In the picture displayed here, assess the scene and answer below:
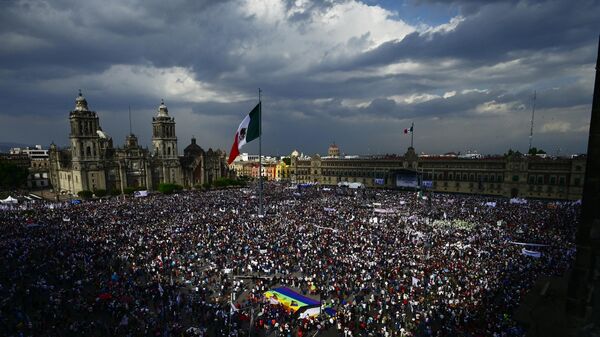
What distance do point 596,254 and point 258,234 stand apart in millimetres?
28575

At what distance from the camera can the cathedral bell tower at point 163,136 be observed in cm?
8912

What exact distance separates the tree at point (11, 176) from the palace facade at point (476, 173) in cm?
8265

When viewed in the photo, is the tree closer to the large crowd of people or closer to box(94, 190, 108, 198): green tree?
box(94, 190, 108, 198): green tree

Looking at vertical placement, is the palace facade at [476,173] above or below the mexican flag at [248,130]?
below

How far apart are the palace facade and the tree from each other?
271 ft

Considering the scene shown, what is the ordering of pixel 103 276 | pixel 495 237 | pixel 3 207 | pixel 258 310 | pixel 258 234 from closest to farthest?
1. pixel 258 310
2. pixel 103 276
3. pixel 495 237
4. pixel 258 234
5. pixel 3 207

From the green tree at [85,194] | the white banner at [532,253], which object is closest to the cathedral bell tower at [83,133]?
the green tree at [85,194]

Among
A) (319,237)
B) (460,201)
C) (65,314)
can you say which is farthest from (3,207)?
→ (460,201)

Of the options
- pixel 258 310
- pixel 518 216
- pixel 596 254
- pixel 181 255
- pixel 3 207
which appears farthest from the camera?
pixel 3 207

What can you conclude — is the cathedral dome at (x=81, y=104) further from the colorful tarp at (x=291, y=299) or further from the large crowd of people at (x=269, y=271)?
the colorful tarp at (x=291, y=299)

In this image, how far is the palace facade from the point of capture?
59062 millimetres

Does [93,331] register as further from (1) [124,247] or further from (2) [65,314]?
(1) [124,247]

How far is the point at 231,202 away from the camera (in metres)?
52.2

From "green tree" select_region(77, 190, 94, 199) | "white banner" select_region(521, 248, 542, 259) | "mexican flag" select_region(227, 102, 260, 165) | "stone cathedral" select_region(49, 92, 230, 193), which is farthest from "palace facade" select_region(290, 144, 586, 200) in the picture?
"green tree" select_region(77, 190, 94, 199)
